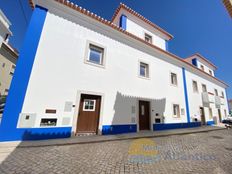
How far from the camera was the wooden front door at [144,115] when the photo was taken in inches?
324

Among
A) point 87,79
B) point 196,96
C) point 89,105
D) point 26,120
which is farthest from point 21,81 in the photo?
point 196,96

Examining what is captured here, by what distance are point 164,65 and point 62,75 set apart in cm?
897

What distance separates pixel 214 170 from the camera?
2.96 metres

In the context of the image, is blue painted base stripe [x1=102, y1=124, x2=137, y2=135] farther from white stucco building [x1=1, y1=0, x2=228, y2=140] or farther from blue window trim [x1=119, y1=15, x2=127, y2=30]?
blue window trim [x1=119, y1=15, x2=127, y2=30]

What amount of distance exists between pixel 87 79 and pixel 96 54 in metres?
1.91

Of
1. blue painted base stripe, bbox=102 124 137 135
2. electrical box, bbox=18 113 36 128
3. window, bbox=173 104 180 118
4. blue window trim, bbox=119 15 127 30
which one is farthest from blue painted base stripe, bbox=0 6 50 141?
window, bbox=173 104 180 118

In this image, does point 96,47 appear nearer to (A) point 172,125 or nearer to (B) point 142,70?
(B) point 142,70

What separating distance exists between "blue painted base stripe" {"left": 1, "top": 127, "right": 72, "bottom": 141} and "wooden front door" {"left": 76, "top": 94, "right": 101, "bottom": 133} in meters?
0.75

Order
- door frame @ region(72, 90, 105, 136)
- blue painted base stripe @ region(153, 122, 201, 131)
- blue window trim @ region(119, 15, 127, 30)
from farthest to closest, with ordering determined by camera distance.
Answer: blue window trim @ region(119, 15, 127, 30)
blue painted base stripe @ region(153, 122, 201, 131)
door frame @ region(72, 90, 105, 136)

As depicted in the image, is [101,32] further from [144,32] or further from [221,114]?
[221,114]

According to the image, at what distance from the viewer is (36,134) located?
4.72 metres

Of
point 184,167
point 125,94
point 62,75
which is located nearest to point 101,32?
point 62,75

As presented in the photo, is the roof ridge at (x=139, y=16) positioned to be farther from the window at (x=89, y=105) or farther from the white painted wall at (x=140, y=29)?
the window at (x=89, y=105)

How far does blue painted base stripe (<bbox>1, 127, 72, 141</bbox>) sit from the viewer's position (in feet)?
14.2
